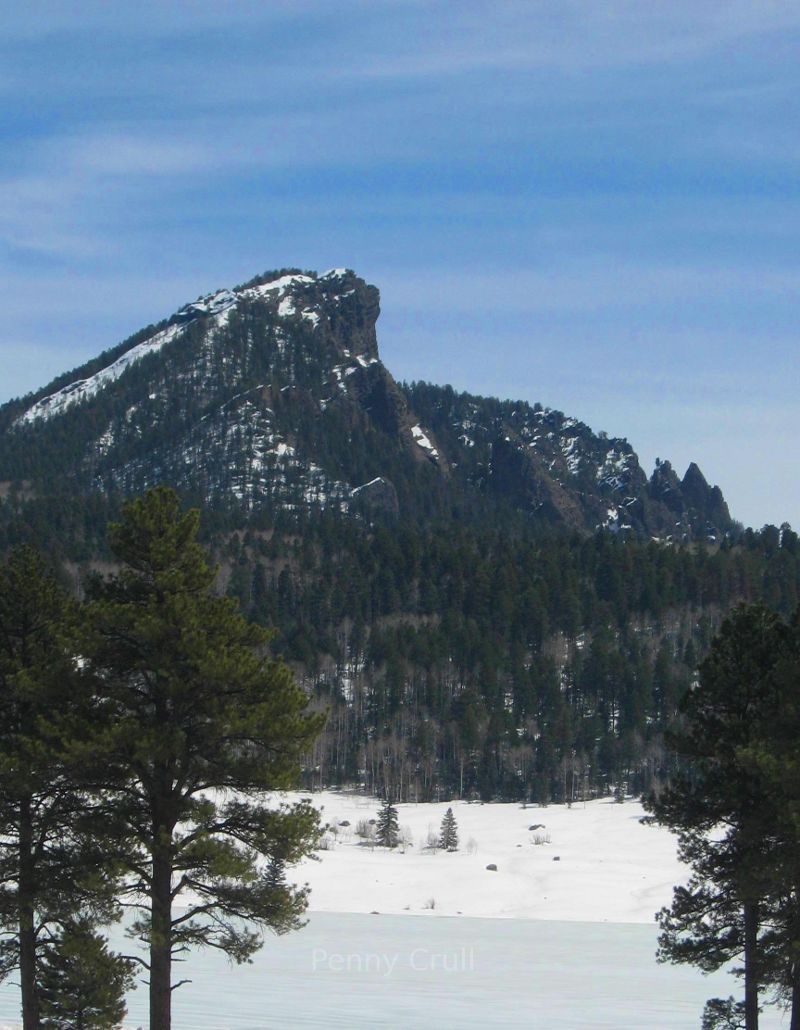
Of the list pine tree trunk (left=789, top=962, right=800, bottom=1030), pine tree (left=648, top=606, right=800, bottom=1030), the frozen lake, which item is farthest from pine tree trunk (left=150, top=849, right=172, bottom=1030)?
the frozen lake

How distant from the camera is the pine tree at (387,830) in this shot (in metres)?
84.4

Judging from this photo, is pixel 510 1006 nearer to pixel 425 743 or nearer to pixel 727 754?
pixel 727 754

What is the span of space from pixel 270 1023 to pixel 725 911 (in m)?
13.2

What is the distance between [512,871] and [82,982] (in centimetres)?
5570

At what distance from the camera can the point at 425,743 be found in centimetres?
12350

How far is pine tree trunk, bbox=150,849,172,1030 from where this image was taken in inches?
842

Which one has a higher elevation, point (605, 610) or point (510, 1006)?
point (605, 610)

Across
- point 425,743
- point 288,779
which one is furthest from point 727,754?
point 425,743

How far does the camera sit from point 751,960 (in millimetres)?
23297

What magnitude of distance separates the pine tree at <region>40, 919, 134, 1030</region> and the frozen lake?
999 cm

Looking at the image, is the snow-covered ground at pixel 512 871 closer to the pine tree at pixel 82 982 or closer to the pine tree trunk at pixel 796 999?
the pine tree trunk at pixel 796 999

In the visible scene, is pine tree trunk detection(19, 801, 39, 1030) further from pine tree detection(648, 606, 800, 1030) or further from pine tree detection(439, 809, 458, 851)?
pine tree detection(439, 809, 458, 851)

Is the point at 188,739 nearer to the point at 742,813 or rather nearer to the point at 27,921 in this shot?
the point at 27,921

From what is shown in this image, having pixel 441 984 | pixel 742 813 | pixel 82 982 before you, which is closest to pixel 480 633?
pixel 441 984
